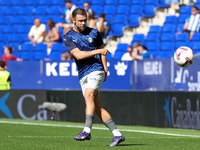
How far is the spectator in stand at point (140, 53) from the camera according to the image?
13820 millimetres

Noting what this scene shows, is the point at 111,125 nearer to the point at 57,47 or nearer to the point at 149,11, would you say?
the point at 57,47

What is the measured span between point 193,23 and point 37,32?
6.79 meters

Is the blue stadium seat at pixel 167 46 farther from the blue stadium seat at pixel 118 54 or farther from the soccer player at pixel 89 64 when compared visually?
the soccer player at pixel 89 64

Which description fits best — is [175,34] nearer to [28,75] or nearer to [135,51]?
[135,51]

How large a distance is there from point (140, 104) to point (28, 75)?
521 cm

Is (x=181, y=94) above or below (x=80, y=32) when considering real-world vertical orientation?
below

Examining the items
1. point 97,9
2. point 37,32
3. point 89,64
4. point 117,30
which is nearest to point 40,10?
point 37,32

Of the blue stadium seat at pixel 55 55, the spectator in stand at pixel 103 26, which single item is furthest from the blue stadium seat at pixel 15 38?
the spectator in stand at pixel 103 26

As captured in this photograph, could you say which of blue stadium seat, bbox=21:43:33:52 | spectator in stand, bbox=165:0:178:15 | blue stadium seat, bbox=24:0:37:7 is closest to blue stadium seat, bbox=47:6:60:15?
blue stadium seat, bbox=24:0:37:7

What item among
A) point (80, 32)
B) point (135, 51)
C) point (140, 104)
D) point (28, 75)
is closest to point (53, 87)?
point (28, 75)

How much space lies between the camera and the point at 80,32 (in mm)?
5809

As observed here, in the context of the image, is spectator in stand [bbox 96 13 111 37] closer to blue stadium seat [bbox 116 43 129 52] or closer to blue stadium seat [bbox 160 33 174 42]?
blue stadium seat [bbox 116 43 129 52]

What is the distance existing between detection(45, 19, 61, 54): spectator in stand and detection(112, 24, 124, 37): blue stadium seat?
2.52 meters

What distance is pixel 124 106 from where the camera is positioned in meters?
11.3
